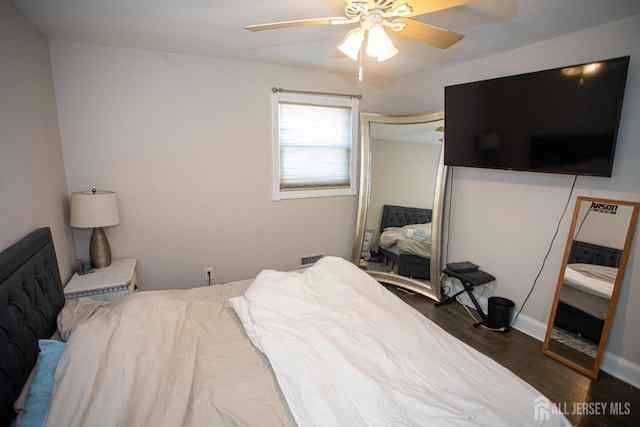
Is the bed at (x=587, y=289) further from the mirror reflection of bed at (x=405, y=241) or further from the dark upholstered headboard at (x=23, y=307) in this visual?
the dark upholstered headboard at (x=23, y=307)

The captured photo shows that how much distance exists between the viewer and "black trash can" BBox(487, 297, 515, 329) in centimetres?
261

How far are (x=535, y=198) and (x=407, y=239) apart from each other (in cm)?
129

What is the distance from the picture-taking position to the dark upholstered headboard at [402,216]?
324cm


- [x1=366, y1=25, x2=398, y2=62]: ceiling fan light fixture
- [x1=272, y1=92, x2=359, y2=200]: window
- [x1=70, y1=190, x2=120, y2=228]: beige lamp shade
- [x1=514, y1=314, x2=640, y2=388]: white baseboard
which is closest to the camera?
[x1=366, y1=25, x2=398, y2=62]: ceiling fan light fixture

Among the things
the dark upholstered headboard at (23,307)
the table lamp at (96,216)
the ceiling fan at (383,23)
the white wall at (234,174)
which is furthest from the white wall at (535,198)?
the dark upholstered headboard at (23,307)

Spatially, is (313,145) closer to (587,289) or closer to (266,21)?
(266,21)

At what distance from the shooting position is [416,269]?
11.0ft

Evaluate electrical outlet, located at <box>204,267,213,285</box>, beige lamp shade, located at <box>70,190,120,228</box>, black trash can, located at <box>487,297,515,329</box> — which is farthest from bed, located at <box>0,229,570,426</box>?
black trash can, located at <box>487,297,515,329</box>

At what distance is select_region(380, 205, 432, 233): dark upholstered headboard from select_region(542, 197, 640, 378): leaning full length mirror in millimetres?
1265

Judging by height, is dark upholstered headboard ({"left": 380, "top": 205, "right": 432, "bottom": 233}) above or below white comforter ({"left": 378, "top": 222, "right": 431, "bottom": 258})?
above

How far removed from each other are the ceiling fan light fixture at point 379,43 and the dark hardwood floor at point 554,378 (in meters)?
2.39

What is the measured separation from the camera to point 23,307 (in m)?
1.34

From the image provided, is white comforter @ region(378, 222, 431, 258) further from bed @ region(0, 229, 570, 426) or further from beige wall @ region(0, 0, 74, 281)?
beige wall @ region(0, 0, 74, 281)

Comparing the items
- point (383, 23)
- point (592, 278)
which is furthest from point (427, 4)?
point (592, 278)
